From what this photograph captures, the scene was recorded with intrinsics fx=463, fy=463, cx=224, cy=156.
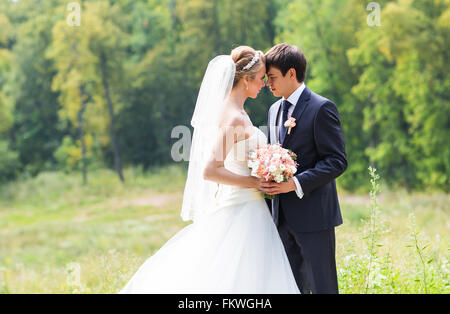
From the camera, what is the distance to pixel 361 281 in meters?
4.25

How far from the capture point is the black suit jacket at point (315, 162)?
123 inches

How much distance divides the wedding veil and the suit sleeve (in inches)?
26.7

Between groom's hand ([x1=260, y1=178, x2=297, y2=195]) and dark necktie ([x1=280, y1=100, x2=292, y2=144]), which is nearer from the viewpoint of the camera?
groom's hand ([x1=260, y1=178, x2=297, y2=195])

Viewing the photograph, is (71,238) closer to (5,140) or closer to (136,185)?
(136,185)

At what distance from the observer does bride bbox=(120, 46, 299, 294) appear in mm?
3096

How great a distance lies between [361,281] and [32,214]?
2147 cm

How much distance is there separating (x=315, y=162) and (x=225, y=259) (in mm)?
923

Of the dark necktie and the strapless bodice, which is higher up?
the dark necktie

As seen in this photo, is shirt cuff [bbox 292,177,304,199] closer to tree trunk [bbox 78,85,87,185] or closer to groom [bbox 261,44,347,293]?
groom [bbox 261,44,347,293]

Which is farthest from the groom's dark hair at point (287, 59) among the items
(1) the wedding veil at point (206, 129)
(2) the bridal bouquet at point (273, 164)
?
(2) the bridal bouquet at point (273, 164)

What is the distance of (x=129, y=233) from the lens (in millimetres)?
18375

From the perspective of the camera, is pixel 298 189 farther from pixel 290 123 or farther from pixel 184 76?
pixel 184 76

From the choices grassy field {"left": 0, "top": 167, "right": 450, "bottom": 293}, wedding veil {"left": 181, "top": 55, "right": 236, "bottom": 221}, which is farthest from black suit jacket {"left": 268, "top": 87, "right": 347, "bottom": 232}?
grassy field {"left": 0, "top": 167, "right": 450, "bottom": 293}
